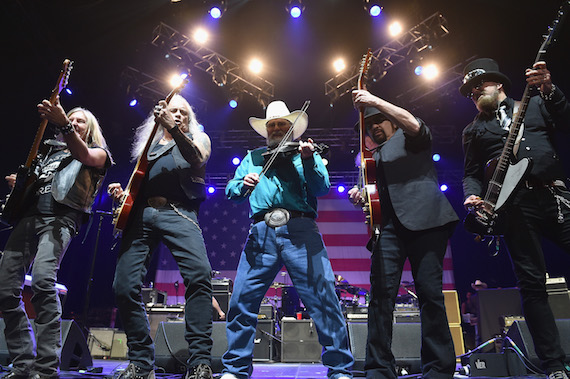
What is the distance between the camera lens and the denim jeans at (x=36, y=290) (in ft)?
9.54

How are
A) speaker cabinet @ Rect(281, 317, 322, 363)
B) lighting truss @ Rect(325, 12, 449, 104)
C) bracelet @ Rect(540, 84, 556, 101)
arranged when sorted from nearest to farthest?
bracelet @ Rect(540, 84, 556, 101), speaker cabinet @ Rect(281, 317, 322, 363), lighting truss @ Rect(325, 12, 449, 104)

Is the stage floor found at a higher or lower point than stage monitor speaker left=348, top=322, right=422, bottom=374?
lower

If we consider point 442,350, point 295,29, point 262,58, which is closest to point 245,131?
point 262,58

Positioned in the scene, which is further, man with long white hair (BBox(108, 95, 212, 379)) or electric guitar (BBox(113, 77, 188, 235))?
electric guitar (BBox(113, 77, 188, 235))

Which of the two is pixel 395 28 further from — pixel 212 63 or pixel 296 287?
pixel 296 287

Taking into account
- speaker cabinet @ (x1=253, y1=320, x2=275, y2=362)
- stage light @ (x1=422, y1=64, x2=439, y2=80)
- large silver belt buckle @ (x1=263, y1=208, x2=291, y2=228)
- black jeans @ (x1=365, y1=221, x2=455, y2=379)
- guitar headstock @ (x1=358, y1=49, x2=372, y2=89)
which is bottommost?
speaker cabinet @ (x1=253, y1=320, x2=275, y2=362)

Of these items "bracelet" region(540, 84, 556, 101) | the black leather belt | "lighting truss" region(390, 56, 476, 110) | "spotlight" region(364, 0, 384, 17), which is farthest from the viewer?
"lighting truss" region(390, 56, 476, 110)

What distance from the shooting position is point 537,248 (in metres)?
2.86

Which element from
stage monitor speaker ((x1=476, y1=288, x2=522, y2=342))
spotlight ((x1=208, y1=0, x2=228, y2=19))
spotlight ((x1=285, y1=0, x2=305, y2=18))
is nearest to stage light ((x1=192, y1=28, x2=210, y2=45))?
spotlight ((x1=208, y1=0, x2=228, y2=19))

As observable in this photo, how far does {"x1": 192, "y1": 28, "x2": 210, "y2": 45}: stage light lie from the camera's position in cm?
909

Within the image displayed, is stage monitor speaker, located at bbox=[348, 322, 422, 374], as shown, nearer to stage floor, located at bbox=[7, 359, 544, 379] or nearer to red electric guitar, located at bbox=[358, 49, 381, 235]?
stage floor, located at bbox=[7, 359, 544, 379]

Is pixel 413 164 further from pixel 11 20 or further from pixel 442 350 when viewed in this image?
pixel 11 20

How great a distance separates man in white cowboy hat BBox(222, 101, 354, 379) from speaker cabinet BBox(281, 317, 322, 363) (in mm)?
4253

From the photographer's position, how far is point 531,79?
2969 mm
